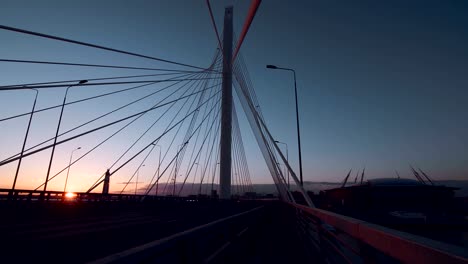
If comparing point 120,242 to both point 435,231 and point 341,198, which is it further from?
point 341,198

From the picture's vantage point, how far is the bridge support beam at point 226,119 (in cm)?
2270

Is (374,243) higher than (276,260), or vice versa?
(374,243)

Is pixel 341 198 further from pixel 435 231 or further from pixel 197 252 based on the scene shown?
pixel 197 252

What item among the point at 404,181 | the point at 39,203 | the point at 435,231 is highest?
the point at 404,181

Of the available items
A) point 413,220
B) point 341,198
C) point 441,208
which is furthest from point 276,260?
point 341,198

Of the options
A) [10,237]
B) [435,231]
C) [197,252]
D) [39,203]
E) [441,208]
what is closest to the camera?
[197,252]

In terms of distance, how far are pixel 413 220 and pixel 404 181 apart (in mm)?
40561

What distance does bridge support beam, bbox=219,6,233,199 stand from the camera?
22.7 m

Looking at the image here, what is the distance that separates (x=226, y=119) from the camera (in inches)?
914

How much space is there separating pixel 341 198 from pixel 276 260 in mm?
63395

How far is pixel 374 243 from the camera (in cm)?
208

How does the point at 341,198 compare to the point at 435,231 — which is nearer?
the point at 435,231

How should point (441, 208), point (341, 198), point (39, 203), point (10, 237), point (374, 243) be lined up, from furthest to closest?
1. point (341, 198)
2. point (441, 208)
3. point (39, 203)
4. point (10, 237)
5. point (374, 243)

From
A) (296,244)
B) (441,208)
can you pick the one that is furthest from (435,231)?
(296,244)
